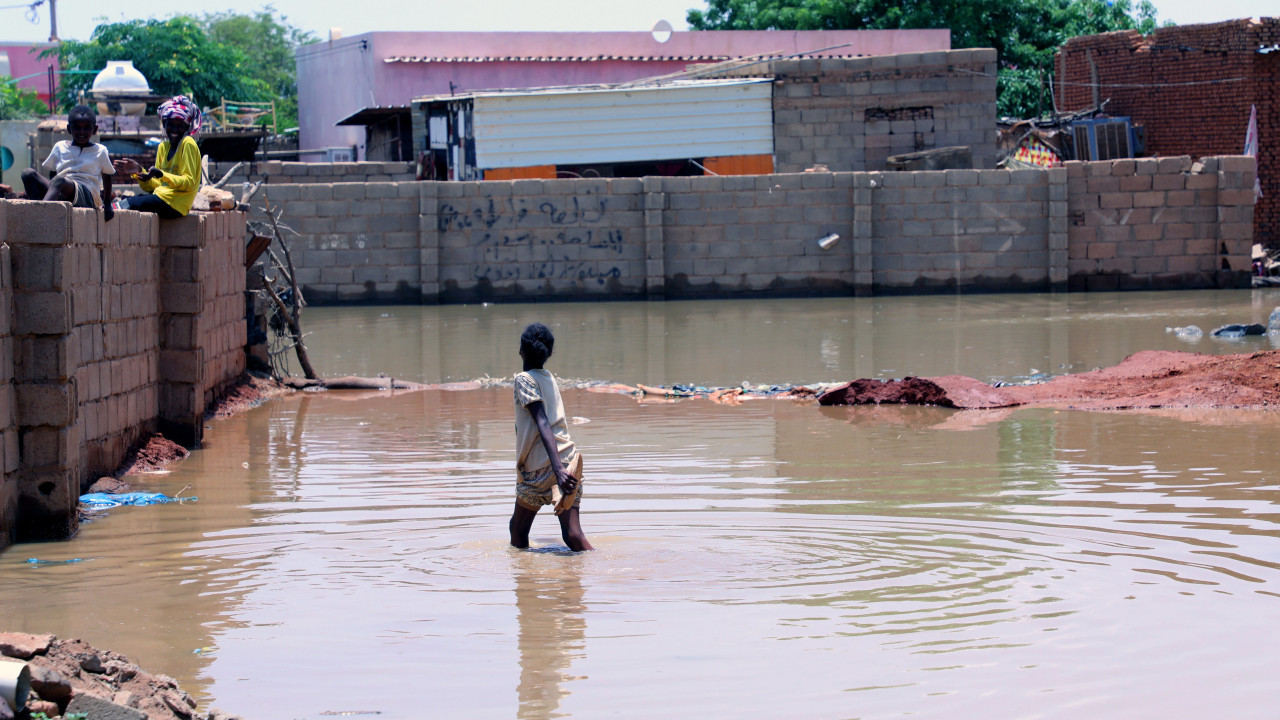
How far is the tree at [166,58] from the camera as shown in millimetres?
41625

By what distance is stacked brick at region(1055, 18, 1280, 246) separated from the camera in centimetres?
2659

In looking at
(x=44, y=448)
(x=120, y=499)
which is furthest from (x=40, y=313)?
(x=120, y=499)

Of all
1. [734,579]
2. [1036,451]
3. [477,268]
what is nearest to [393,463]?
[734,579]

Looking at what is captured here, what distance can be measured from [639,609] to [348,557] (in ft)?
5.43

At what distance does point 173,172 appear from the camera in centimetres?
894

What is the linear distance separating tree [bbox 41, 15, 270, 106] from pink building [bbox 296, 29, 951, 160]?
576 cm

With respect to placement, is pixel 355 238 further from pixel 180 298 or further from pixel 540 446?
pixel 540 446

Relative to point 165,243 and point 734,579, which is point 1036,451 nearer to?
point 734,579

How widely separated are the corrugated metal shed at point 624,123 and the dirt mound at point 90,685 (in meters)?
21.7

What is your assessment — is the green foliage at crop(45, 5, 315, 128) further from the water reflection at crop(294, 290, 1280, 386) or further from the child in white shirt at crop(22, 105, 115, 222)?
the child in white shirt at crop(22, 105, 115, 222)

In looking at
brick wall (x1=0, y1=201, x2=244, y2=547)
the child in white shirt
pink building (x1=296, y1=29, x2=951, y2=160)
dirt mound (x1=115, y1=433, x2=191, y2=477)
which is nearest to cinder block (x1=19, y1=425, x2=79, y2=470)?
brick wall (x1=0, y1=201, x2=244, y2=547)

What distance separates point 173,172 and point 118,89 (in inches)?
906

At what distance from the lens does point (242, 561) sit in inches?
240

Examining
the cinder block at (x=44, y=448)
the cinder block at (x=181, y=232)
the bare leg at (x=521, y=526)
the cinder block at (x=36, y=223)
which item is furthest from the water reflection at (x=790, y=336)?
the cinder block at (x=36, y=223)
